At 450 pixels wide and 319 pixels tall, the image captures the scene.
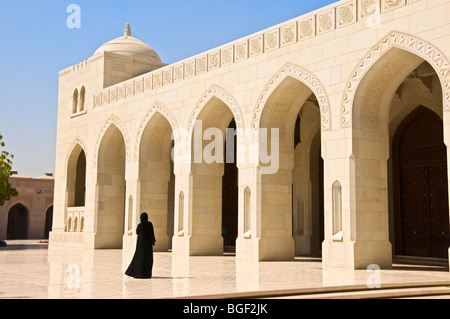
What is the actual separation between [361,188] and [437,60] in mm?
2805

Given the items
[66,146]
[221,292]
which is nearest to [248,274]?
[221,292]

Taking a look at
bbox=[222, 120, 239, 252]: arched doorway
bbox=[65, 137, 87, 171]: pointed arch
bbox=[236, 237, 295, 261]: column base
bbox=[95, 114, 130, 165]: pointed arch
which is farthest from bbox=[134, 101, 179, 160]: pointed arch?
bbox=[236, 237, 295, 261]: column base

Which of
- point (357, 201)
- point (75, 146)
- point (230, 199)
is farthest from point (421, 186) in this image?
point (75, 146)

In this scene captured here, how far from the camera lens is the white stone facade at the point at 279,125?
1063cm

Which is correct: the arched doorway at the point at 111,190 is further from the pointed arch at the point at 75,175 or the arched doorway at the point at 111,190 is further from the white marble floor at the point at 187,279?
the white marble floor at the point at 187,279

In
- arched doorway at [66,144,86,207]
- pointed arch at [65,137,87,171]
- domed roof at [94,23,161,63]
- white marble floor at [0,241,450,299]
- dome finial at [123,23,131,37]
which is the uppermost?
dome finial at [123,23,131,37]

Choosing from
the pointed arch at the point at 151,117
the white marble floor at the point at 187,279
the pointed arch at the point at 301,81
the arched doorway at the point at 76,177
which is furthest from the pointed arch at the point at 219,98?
the arched doorway at the point at 76,177

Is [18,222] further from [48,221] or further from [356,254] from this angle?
[356,254]

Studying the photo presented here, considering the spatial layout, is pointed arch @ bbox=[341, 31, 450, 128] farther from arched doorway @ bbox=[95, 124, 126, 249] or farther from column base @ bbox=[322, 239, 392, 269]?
arched doorway @ bbox=[95, 124, 126, 249]

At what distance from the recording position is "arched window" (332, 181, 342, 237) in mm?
10930

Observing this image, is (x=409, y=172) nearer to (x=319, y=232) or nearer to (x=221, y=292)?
(x=319, y=232)

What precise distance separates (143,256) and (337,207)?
172 inches

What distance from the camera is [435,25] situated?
9.60 meters

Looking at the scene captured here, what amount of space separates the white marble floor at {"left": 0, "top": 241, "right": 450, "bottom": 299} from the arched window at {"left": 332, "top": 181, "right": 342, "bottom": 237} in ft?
2.82
